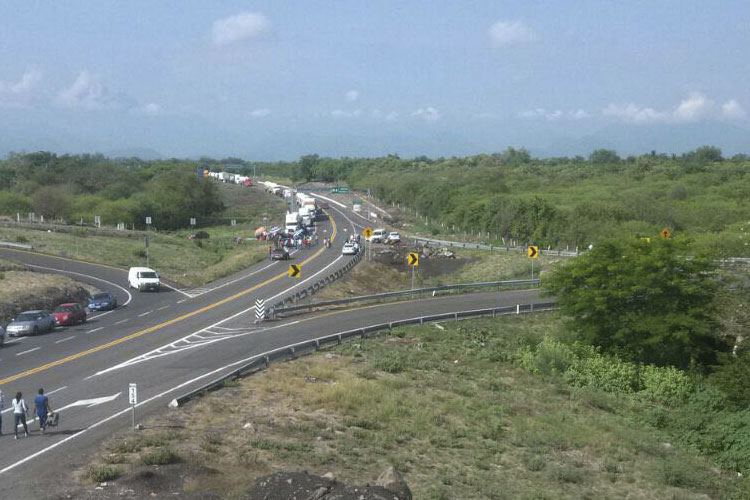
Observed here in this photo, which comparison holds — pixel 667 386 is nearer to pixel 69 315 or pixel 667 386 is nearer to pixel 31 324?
pixel 69 315

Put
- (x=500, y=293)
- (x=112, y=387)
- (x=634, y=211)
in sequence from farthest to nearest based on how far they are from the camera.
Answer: (x=634, y=211) → (x=500, y=293) → (x=112, y=387)

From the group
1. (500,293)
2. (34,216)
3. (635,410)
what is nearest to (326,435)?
(635,410)

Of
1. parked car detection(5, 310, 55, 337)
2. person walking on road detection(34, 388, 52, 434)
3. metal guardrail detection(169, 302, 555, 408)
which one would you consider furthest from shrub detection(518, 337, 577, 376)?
parked car detection(5, 310, 55, 337)

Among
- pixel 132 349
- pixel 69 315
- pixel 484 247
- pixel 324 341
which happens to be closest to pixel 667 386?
pixel 324 341

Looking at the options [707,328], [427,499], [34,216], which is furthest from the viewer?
[34,216]

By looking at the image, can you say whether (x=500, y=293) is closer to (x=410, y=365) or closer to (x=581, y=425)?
(x=410, y=365)

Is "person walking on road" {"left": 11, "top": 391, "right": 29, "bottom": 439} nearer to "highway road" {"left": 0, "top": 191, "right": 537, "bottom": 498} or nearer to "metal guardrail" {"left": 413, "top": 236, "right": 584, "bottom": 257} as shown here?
"highway road" {"left": 0, "top": 191, "right": 537, "bottom": 498}
